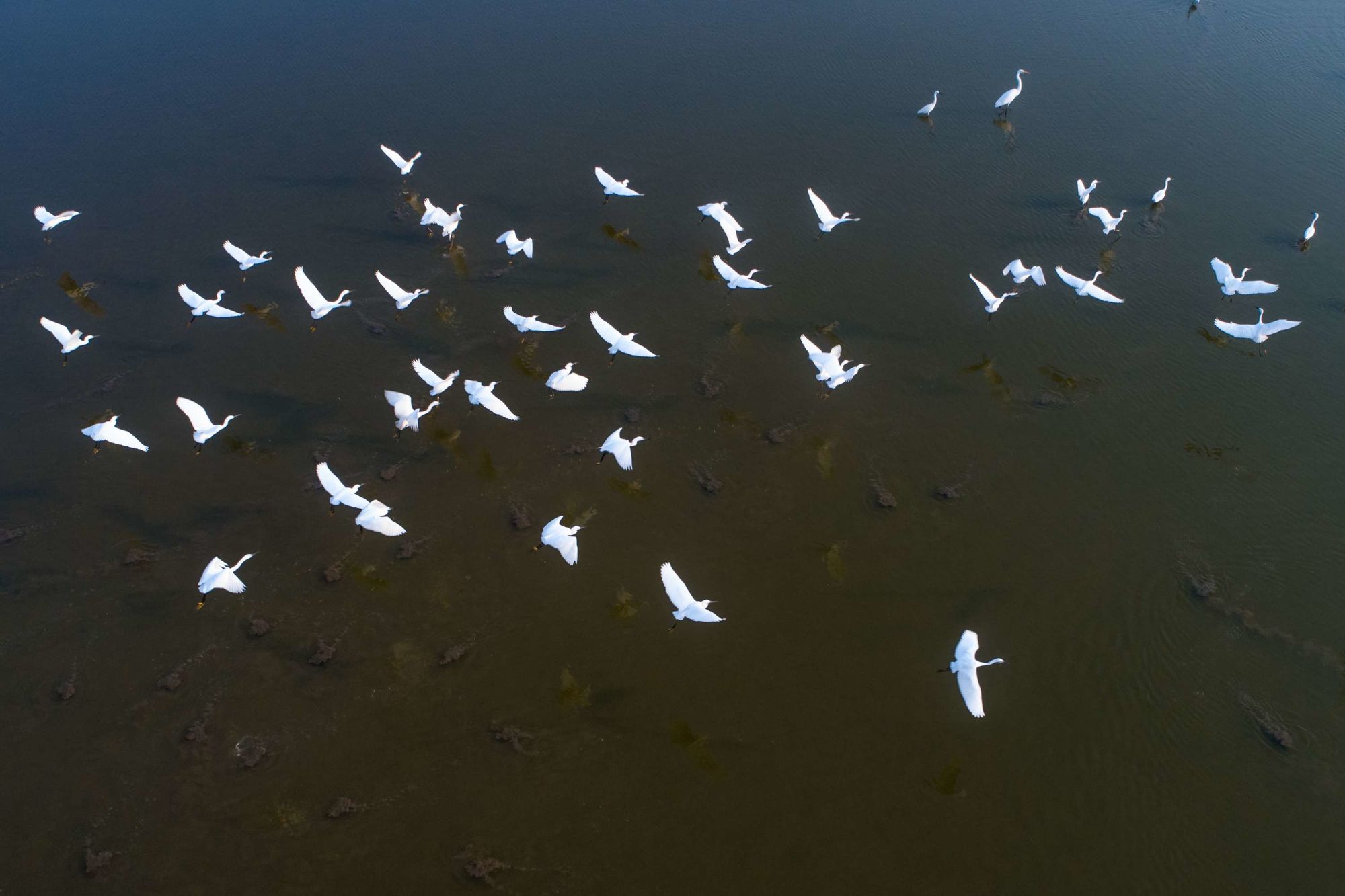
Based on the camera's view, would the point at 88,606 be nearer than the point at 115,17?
Yes

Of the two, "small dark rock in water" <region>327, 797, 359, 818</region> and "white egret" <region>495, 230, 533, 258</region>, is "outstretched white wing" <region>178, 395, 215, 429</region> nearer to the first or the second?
"white egret" <region>495, 230, 533, 258</region>

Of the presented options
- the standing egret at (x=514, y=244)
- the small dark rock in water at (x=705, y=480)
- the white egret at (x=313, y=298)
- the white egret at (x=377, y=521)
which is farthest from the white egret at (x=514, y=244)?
the white egret at (x=377, y=521)

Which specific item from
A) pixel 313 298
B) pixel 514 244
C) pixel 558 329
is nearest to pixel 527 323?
pixel 558 329

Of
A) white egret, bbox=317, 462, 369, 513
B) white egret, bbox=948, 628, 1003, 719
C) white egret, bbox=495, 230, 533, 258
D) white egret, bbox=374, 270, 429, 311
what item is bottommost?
white egret, bbox=948, 628, 1003, 719

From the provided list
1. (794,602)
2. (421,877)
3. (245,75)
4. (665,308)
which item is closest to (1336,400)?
(794,602)

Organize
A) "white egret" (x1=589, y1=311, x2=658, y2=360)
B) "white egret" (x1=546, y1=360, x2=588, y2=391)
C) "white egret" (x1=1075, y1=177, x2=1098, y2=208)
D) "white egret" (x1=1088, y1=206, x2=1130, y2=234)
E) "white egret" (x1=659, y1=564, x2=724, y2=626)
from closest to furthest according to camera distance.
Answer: "white egret" (x1=659, y1=564, x2=724, y2=626), "white egret" (x1=546, y1=360, x2=588, y2=391), "white egret" (x1=589, y1=311, x2=658, y2=360), "white egret" (x1=1088, y1=206, x2=1130, y2=234), "white egret" (x1=1075, y1=177, x2=1098, y2=208)

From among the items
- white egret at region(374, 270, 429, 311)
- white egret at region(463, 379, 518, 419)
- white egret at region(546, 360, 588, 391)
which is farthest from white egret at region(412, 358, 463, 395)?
white egret at region(374, 270, 429, 311)

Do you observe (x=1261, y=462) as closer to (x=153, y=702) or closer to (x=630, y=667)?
(x=630, y=667)
